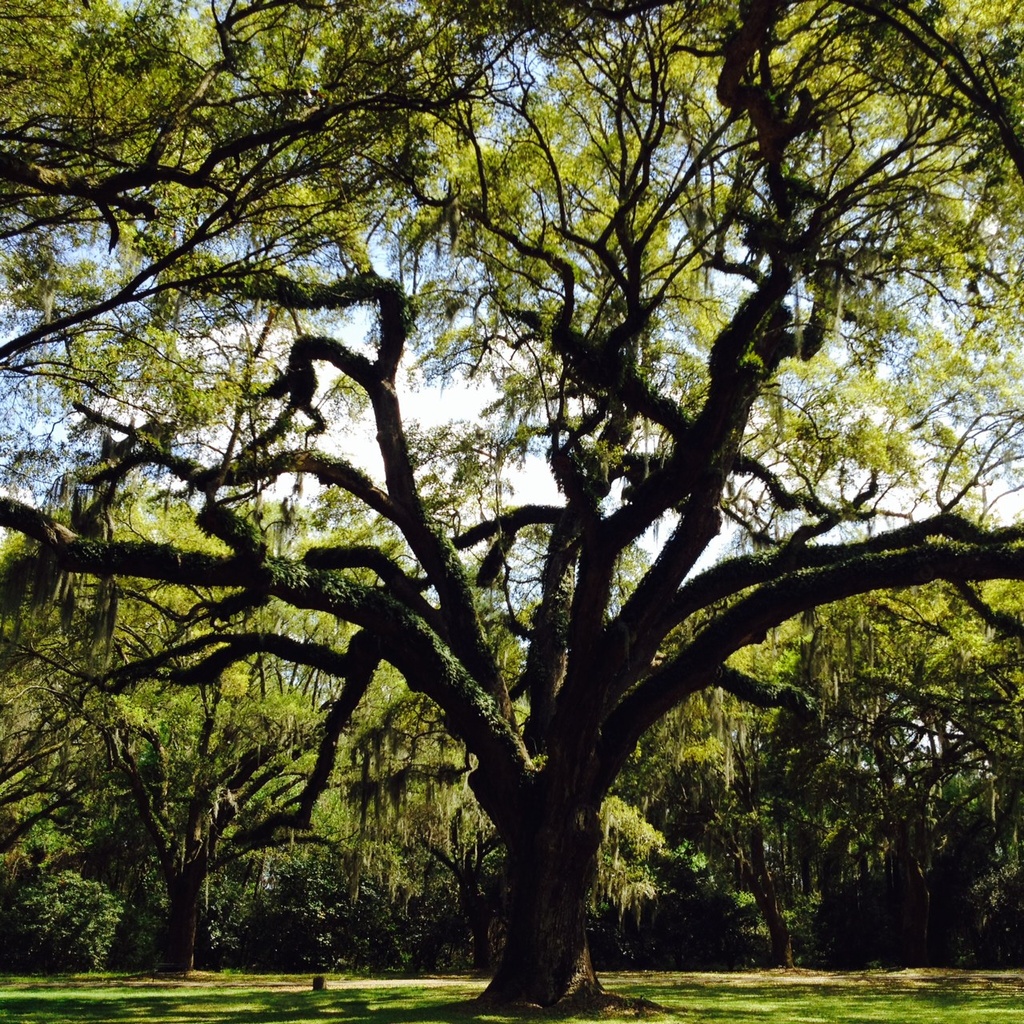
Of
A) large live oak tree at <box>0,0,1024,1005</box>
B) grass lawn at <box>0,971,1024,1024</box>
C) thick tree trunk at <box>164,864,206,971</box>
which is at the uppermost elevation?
large live oak tree at <box>0,0,1024,1005</box>

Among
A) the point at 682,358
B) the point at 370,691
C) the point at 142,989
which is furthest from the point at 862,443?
the point at 142,989

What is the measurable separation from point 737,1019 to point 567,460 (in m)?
5.43

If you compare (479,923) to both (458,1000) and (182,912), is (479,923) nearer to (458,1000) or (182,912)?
(182,912)

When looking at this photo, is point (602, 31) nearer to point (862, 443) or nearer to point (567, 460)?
point (567, 460)

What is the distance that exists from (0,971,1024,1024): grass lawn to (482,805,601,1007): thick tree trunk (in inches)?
22.5

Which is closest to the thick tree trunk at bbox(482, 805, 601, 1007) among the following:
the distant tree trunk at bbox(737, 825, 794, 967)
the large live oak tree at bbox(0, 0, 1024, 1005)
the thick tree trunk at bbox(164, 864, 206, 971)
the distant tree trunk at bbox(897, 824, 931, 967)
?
the large live oak tree at bbox(0, 0, 1024, 1005)

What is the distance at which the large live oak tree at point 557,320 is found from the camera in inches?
293

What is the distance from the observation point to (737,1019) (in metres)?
8.82

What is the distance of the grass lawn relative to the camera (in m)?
8.71

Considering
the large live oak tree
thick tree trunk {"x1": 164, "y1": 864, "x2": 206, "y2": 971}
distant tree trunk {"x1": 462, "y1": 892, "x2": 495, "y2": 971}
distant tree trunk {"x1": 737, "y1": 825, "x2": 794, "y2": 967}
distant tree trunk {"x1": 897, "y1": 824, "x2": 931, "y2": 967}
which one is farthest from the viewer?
distant tree trunk {"x1": 462, "y1": 892, "x2": 495, "y2": 971}

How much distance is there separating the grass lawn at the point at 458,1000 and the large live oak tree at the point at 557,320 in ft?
4.61

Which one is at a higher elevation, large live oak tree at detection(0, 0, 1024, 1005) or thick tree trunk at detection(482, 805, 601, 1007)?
large live oak tree at detection(0, 0, 1024, 1005)

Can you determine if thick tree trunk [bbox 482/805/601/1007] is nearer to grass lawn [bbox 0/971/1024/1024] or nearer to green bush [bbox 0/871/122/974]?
grass lawn [bbox 0/971/1024/1024]

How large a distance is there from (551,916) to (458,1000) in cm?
187
